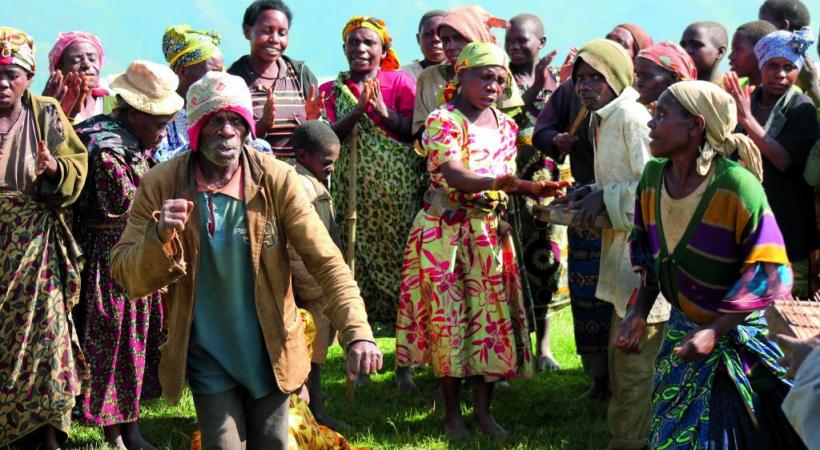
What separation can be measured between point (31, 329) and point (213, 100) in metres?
2.24

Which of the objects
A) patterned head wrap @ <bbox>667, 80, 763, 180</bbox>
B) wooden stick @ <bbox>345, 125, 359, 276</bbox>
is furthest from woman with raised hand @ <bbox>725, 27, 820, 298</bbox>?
wooden stick @ <bbox>345, 125, 359, 276</bbox>

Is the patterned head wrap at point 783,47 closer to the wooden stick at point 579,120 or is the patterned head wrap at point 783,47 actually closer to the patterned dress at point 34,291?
the wooden stick at point 579,120

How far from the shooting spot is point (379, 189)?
26.2ft

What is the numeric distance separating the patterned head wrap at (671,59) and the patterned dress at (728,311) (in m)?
1.81

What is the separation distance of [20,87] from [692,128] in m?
3.63

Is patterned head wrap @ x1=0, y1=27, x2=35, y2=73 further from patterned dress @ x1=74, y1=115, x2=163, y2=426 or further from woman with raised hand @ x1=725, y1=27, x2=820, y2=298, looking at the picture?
woman with raised hand @ x1=725, y1=27, x2=820, y2=298

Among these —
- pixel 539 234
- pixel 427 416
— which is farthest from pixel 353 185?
pixel 427 416

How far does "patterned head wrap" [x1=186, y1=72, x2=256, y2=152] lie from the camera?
4555 millimetres

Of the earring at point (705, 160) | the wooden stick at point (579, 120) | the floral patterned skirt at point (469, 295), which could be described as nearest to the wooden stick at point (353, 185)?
the floral patterned skirt at point (469, 295)

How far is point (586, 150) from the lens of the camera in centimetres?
691

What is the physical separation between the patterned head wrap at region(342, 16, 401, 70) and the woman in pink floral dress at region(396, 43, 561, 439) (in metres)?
1.55

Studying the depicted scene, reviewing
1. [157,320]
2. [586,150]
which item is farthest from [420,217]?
[157,320]

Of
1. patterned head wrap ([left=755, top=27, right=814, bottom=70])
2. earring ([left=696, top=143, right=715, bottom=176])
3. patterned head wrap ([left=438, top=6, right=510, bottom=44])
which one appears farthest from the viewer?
patterned head wrap ([left=438, top=6, right=510, bottom=44])

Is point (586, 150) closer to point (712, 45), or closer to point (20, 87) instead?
point (712, 45)
